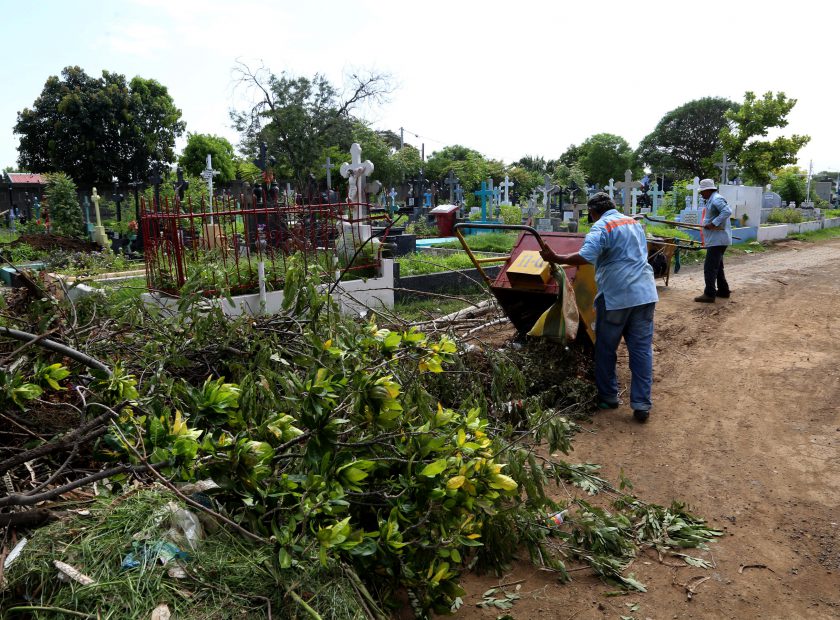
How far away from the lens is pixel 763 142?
33.1 metres

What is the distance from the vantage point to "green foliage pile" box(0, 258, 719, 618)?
201cm

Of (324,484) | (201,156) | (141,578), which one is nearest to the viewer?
(141,578)

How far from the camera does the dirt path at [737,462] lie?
9.35 feet

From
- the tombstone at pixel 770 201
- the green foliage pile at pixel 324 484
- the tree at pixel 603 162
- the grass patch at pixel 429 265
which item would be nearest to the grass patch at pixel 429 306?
the grass patch at pixel 429 265

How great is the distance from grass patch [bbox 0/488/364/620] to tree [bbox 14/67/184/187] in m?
37.4

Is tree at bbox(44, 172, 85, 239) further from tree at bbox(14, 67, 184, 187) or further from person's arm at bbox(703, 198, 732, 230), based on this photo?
tree at bbox(14, 67, 184, 187)

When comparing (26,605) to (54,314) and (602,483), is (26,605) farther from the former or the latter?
(602,483)

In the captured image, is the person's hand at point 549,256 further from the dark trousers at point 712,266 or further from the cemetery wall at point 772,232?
the cemetery wall at point 772,232

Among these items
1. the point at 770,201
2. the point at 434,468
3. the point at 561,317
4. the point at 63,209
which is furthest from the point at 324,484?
the point at 770,201

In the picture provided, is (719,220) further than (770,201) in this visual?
No

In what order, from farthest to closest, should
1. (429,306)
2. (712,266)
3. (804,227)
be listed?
1. (804,227)
2. (712,266)
3. (429,306)

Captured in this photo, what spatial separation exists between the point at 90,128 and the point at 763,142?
3549 centimetres

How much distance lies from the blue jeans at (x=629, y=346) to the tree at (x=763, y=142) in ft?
105

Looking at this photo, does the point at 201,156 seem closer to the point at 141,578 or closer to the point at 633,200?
the point at 633,200
